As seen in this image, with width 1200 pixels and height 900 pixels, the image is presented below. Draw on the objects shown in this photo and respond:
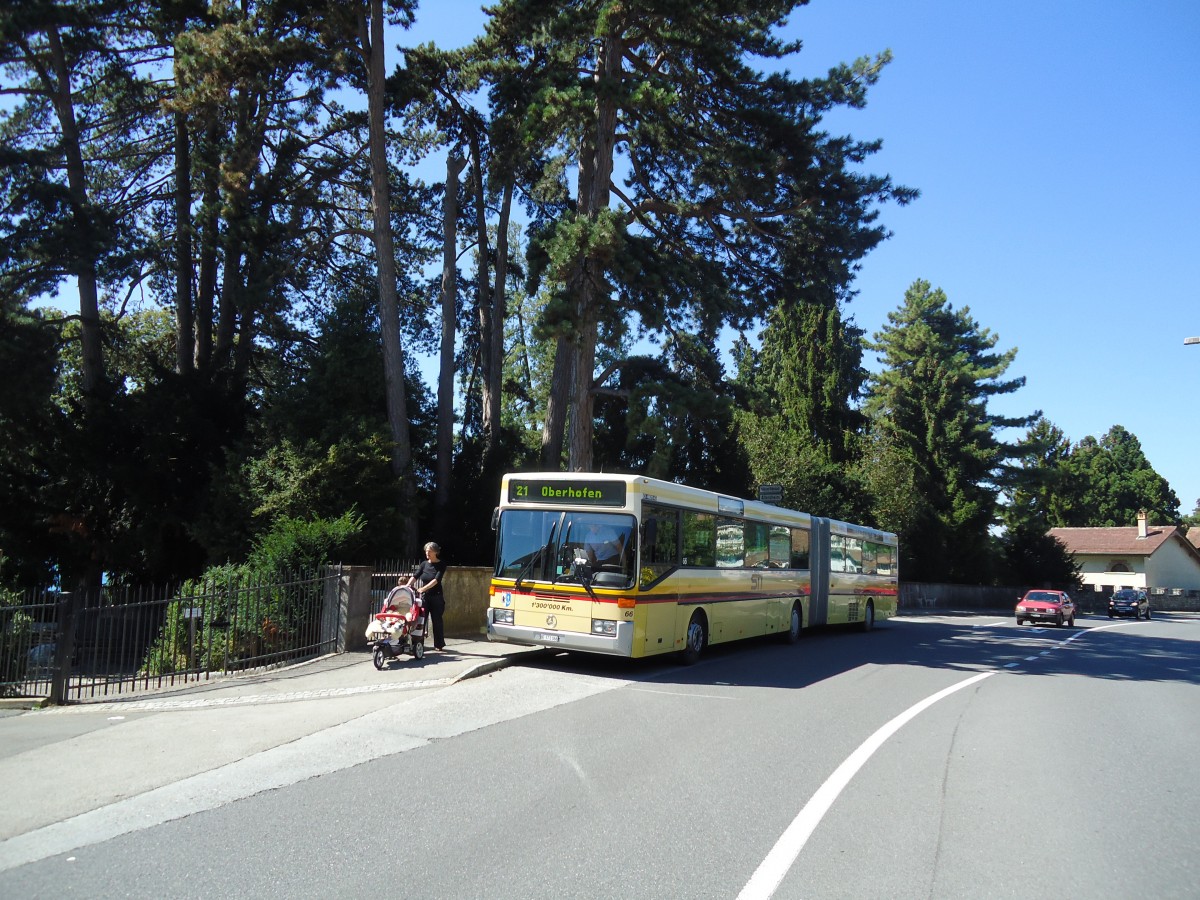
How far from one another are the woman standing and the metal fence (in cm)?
144

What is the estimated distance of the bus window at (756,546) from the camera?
16.9 metres

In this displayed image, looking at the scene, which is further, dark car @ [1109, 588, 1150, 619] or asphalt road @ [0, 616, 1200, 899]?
dark car @ [1109, 588, 1150, 619]

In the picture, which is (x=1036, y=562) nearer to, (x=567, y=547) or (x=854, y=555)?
(x=854, y=555)

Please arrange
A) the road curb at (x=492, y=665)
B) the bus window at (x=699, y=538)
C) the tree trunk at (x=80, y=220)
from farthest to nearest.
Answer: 1. the tree trunk at (x=80, y=220)
2. the bus window at (x=699, y=538)
3. the road curb at (x=492, y=665)

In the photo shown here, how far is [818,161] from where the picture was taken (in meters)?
20.9

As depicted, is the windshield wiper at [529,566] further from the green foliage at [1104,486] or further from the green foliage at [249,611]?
the green foliage at [1104,486]

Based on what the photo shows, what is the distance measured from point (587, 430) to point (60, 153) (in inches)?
672

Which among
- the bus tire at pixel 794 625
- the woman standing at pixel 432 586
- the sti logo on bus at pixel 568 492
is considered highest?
the sti logo on bus at pixel 568 492

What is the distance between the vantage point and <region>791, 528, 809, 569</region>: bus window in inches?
763

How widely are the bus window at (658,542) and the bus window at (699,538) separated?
37cm

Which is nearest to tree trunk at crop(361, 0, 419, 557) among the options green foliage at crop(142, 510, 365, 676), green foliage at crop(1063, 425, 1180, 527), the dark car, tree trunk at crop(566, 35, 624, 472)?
tree trunk at crop(566, 35, 624, 472)

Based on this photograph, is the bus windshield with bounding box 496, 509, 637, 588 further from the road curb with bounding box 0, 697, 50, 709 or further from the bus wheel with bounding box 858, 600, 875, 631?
the bus wheel with bounding box 858, 600, 875, 631

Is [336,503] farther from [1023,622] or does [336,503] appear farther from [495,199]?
[1023,622]

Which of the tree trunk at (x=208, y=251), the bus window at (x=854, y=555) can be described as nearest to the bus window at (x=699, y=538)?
Result: the bus window at (x=854, y=555)
